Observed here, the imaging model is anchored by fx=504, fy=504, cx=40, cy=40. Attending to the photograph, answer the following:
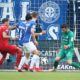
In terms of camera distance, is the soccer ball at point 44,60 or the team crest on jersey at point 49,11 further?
the soccer ball at point 44,60

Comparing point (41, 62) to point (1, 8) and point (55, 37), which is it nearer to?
point (55, 37)

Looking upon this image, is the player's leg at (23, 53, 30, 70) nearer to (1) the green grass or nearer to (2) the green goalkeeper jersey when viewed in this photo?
(2) the green goalkeeper jersey

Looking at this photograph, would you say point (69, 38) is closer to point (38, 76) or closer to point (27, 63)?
point (27, 63)

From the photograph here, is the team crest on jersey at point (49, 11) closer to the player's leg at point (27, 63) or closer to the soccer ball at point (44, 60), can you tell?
the soccer ball at point (44, 60)

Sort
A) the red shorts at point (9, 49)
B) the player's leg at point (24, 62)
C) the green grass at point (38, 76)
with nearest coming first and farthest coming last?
the green grass at point (38, 76) < the red shorts at point (9, 49) < the player's leg at point (24, 62)

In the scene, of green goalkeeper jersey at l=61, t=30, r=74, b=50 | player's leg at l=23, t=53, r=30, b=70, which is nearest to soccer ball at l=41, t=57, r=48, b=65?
player's leg at l=23, t=53, r=30, b=70

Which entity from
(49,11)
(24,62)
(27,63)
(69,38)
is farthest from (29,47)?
(49,11)

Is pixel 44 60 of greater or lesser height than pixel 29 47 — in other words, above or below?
below

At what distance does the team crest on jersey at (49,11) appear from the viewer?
18641mm

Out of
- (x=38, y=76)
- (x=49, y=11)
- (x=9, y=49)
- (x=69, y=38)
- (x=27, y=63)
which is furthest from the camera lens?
(x=49, y=11)

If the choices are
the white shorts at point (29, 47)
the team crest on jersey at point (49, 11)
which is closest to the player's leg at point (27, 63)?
the white shorts at point (29, 47)

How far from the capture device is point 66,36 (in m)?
16.5

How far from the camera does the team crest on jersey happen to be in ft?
61.2

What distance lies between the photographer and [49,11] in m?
18.8
